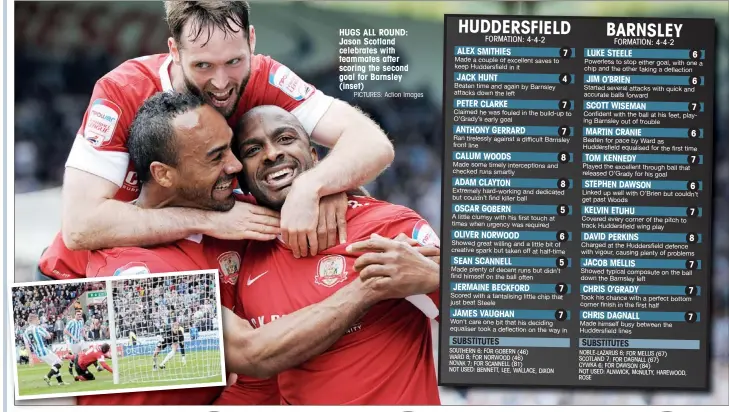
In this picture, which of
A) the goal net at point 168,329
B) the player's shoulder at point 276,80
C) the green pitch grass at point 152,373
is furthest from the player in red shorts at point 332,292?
the green pitch grass at point 152,373

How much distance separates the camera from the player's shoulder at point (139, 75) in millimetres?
4797

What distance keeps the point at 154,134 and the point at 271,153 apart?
25.2 inches

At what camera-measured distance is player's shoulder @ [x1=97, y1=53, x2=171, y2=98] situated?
15.7 feet

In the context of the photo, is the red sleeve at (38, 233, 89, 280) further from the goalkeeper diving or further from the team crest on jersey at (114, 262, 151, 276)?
the goalkeeper diving

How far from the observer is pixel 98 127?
15.6 feet

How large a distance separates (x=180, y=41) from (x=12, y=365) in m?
2.04

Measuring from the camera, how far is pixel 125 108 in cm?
477

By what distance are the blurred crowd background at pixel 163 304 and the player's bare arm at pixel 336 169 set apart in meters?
0.55

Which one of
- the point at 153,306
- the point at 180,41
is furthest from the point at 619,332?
the point at 180,41

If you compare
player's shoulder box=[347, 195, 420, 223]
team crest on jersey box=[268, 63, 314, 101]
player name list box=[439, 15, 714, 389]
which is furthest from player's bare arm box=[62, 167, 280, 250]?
player name list box=[439, 15, 714, 389]

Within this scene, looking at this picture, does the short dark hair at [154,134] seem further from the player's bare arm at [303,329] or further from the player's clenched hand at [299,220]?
the player's bare arm at [303,329]

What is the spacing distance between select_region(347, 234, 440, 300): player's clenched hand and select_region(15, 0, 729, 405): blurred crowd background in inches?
10.0

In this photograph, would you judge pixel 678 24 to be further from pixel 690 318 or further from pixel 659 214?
pixel 690 318

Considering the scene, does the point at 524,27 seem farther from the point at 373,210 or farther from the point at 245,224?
the point at 245,224
